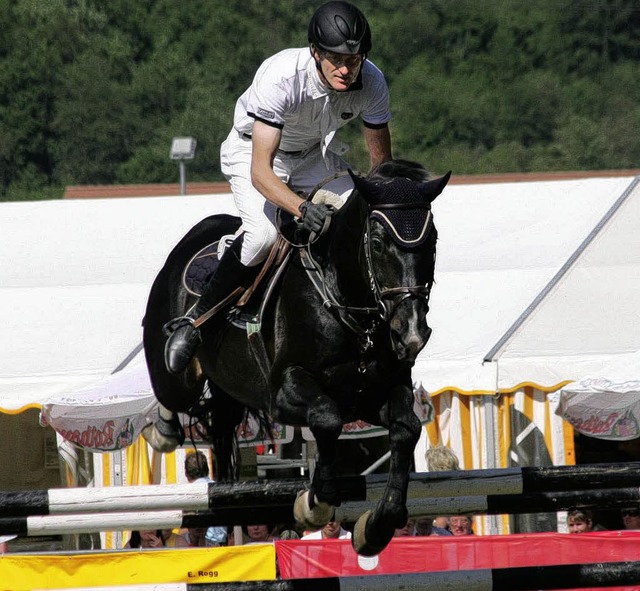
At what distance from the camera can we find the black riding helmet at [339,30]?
4918 millimetres

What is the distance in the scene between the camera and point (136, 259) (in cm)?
1202

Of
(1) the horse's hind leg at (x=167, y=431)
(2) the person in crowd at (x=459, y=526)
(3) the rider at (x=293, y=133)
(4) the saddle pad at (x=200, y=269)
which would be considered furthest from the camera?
(2) the person in crowd at (x=459, y=526)

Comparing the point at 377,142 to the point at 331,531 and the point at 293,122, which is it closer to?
the point at 293,122

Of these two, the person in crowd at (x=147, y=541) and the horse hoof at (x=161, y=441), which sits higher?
the horse hoof at (x=161, y=441)

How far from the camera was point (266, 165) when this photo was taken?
507 cm

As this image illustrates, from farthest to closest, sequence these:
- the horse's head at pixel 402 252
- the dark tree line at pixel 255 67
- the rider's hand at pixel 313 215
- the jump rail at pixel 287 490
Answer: the dark tree line at pixel 255 67
the rider's hand at pixel 313 215
the jump rail at pixel 287 490
the horse's head at pixel 402 252

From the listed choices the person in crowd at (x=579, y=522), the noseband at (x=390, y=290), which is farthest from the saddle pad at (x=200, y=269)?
the person in crowd at (x=579, y=522)

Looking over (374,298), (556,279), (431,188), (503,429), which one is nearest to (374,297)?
(374,298)

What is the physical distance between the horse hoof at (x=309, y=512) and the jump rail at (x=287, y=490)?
0.05 meters

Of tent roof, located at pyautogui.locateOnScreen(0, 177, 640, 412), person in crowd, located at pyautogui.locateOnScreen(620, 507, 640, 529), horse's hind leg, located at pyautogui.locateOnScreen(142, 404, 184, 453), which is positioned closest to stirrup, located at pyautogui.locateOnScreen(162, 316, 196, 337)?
horse's hind leg, located at pyautogui.locateOnScreen(142, 404, 184, 453)

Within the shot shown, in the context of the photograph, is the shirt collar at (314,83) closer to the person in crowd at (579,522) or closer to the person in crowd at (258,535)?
the person in crowd at (579,522)

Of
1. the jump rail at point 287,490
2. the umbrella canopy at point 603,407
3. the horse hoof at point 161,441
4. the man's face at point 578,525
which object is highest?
the umbrella canopy at point 603,407

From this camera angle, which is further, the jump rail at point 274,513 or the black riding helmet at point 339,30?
the black riding helmet at point 339,30

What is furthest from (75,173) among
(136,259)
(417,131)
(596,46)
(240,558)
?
(240,558)
